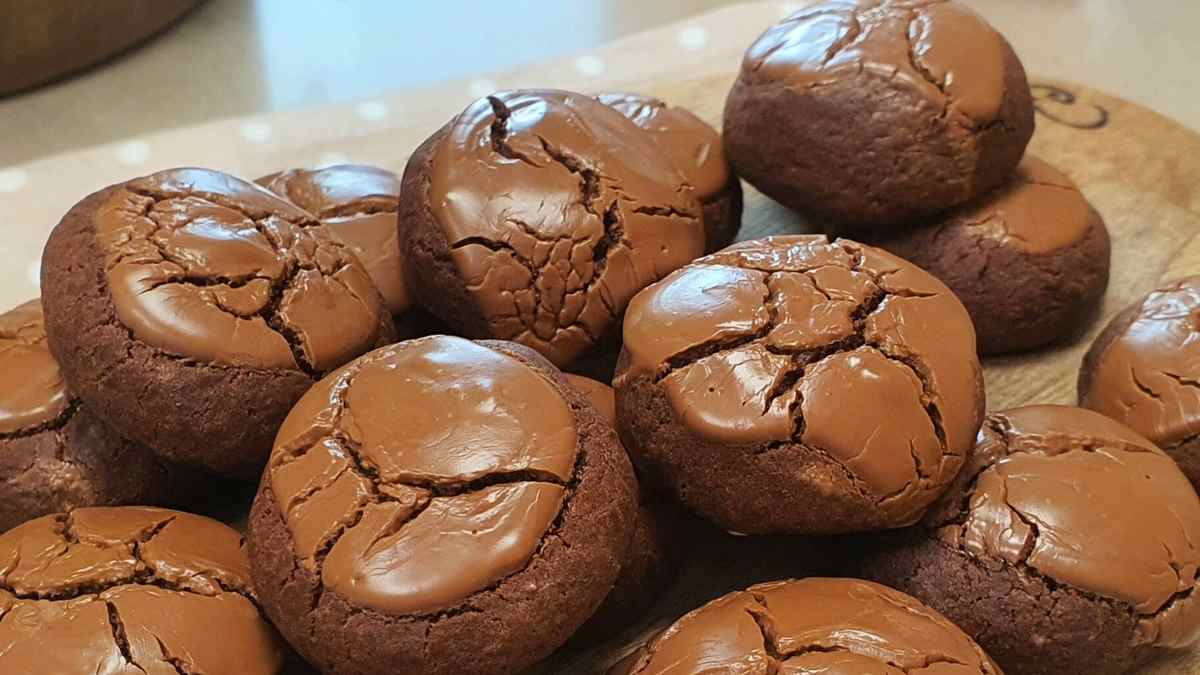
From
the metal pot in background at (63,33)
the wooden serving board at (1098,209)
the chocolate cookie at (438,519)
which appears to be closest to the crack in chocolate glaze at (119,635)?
the chocolate cookie at (438,519)

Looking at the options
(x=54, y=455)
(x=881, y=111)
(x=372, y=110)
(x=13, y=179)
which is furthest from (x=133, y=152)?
(x=881, y=111)

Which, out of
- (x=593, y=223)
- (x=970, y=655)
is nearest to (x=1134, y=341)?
(x=970, y=655)

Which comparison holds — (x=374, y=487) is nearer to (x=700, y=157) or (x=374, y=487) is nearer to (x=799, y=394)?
(x=799, y=394)

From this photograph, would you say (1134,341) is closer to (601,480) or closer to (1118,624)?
(1118,624)

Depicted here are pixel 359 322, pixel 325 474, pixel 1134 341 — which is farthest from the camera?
pixel 1134 341

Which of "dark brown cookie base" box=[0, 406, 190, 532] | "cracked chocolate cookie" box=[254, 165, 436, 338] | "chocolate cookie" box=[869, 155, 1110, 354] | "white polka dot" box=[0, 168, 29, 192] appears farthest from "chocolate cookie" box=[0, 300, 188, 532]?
"chocolate cookie" box=[869, 155, 1110, 354]

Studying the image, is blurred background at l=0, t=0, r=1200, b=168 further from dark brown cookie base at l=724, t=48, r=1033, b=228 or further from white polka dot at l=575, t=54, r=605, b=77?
dark brown cookie base at l=724, t=48, r=1033, b=228
